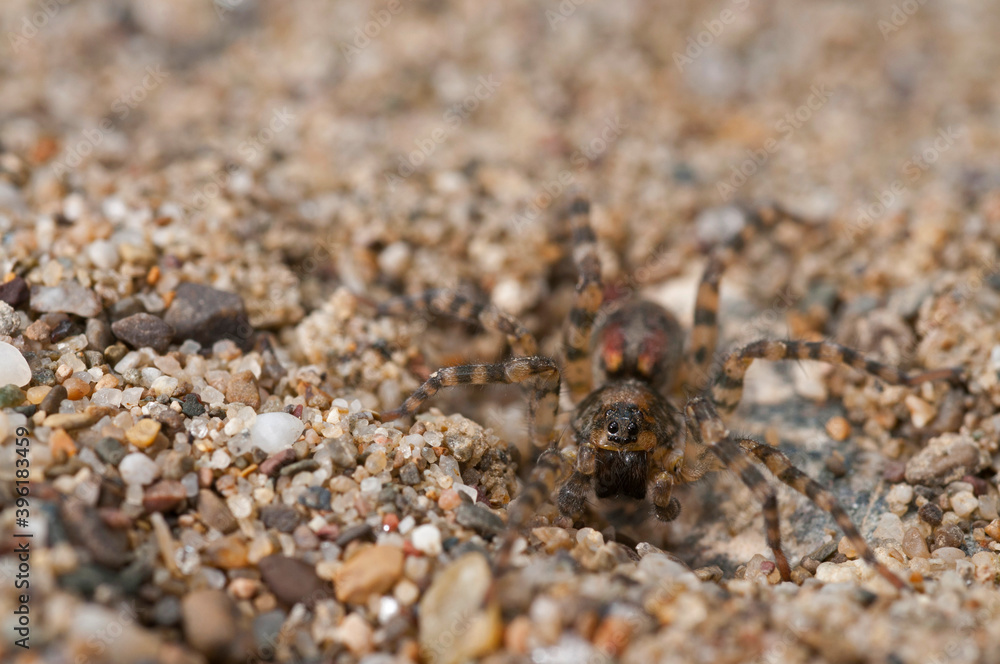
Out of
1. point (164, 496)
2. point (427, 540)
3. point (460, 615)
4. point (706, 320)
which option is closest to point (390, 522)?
point (427, 540)

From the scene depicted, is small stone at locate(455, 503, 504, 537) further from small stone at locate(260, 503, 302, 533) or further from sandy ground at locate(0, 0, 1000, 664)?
small stone at locate(260, 503, 302, 533)

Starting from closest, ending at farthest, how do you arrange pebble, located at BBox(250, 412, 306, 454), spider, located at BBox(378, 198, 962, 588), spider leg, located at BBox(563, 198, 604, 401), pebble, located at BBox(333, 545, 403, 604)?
pebble, located at BBox(333, 545, 403, 604)
pebble, located at BBox(250, 412, 306, 454)
spider, located at BBox(378, 198, 962, 588)
spider leg, located at BBox(563, 198, 604, 401)

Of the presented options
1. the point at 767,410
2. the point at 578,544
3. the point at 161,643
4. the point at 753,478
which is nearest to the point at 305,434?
the point at 161,643

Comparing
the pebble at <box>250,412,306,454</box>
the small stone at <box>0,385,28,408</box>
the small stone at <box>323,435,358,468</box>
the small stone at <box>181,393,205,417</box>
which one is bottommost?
the small stone at <box>323,435,358,468</box>

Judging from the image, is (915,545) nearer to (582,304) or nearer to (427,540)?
(582,304)

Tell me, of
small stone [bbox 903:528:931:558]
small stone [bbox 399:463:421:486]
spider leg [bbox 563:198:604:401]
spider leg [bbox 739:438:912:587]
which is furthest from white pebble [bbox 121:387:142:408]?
small stone [bbox 903:528:931:558]

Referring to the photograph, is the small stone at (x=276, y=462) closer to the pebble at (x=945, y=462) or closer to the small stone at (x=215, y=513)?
the small stone at (x=215, y=513)

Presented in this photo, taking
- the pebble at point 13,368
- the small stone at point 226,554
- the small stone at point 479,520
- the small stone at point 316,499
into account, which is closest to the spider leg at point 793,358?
the small stone at point 479,520
